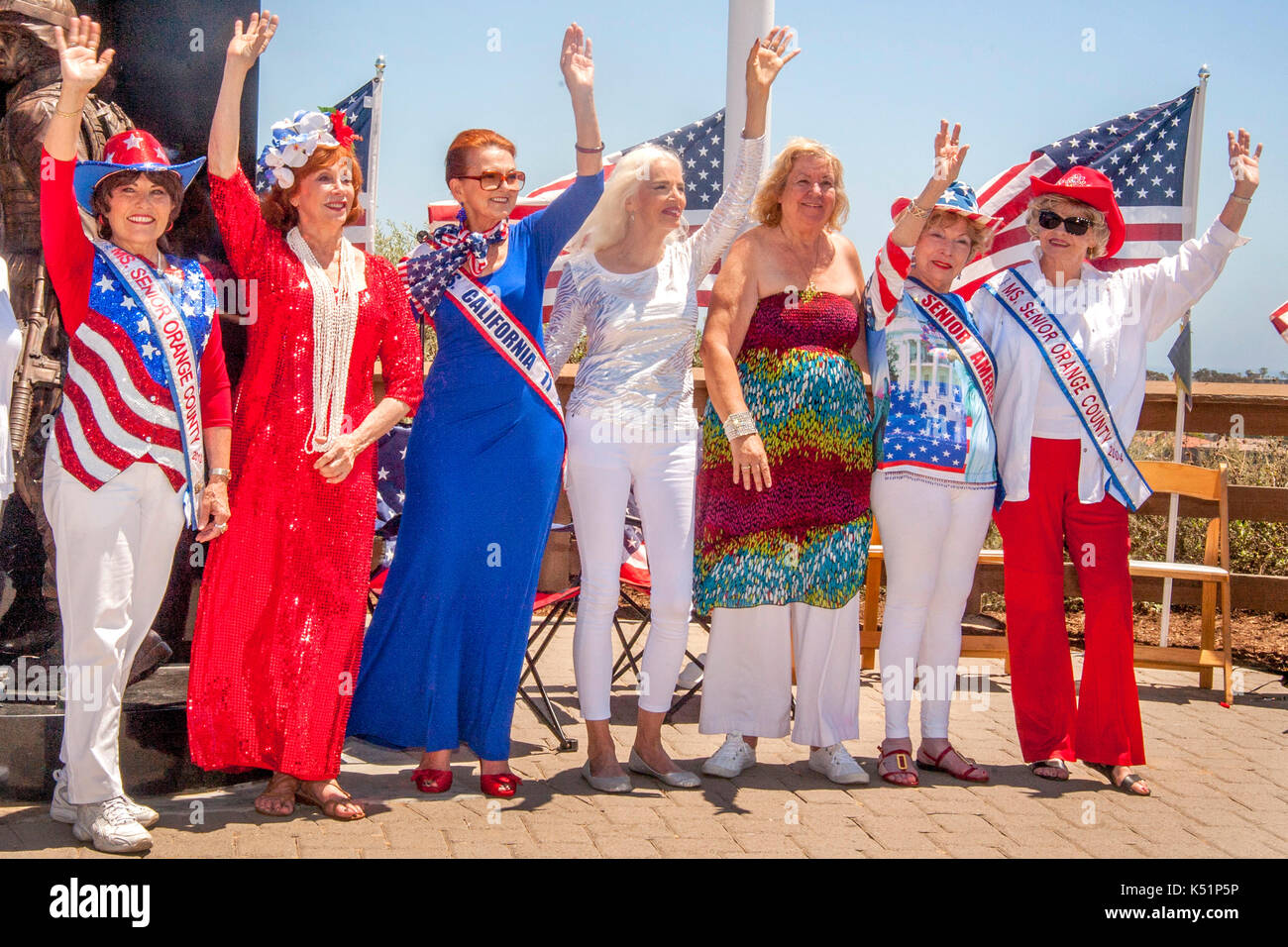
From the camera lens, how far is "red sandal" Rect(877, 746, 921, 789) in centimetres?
438

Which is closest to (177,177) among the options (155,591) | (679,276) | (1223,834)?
(155,591)

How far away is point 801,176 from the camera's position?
4.36m

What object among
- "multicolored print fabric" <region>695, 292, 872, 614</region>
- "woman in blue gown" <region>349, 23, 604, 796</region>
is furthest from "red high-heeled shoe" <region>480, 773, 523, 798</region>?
"multicolored print fabric" <region>695, 292, 872, 614</region>

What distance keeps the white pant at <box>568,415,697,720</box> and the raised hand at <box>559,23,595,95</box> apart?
1081 millimetres

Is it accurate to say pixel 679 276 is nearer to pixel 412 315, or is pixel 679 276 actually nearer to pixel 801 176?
pixel 801 176

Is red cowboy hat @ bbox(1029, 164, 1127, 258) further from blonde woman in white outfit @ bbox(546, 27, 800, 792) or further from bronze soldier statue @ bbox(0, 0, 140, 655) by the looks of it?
bronze soldier statue @ bbox(0, 0, 140, 655)

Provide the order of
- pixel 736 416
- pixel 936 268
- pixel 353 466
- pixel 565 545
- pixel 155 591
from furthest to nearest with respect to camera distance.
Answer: pixel 565 545, pixel 936 268, pixel 736 416, pixel 353 466, pixel 155 591

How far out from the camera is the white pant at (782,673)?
174 inches

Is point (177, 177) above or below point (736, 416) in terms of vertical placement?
above

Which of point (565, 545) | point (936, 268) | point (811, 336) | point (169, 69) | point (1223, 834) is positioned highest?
point (169, 69)

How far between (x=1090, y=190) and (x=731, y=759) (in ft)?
7.91

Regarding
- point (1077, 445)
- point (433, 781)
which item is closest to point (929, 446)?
point (1077, 445)

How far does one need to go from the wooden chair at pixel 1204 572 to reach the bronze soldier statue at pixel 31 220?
479cm

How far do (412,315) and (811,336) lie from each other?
4.44 ft
